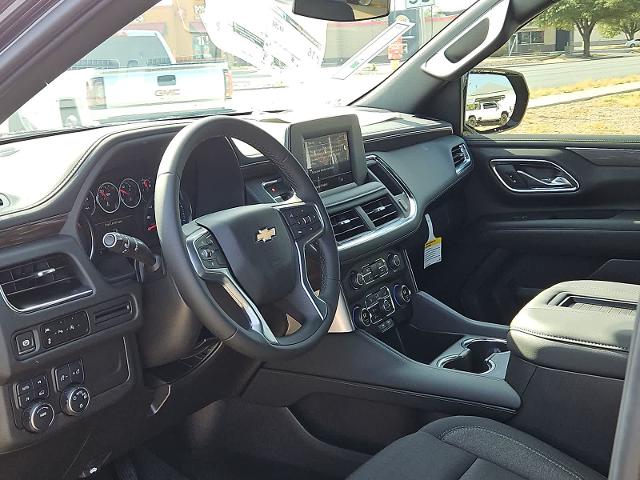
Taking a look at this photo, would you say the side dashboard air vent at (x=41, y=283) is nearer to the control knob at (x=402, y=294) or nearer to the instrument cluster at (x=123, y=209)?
the instrument cluster at (x=123, y=209)

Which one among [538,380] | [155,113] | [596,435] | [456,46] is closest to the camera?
[596,435]

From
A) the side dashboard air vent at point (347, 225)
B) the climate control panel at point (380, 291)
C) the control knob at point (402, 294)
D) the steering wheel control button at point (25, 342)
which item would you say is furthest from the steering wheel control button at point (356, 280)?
the steering wheel control button at point (25, 342)

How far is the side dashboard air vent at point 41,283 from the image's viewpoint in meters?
1.73

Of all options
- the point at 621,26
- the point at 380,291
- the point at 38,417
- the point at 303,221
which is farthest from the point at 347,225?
the point at 621,26

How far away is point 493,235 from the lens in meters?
3.48

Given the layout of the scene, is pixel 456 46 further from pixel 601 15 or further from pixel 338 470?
pixel 338 470

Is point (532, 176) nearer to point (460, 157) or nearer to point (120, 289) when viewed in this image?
point (460, 157)

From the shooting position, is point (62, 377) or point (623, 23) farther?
point (623, 23)

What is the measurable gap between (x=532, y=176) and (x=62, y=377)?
7.39 ft

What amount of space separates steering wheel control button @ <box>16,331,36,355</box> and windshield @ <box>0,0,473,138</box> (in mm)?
455

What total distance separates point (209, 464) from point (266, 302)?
3.07 ft

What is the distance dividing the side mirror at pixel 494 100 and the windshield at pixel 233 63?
35 centimetres

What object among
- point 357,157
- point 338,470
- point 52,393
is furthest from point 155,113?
point 338,470

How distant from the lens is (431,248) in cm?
324
